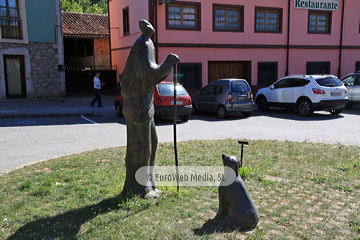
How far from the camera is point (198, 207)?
4.49m

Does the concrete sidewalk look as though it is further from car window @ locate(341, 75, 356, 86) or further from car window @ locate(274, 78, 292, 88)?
car window @ locate(341, 75, 356, 86)

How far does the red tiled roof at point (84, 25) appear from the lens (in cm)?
2544

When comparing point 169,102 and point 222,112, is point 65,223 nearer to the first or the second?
point 169,102

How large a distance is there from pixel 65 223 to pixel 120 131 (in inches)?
272

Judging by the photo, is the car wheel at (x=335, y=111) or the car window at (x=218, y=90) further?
the car wheel at (x=335, y=111)

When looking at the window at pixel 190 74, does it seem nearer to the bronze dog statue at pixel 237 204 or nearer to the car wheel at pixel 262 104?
the car wheel at pixel 262 104

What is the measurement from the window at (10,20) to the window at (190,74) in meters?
8.65

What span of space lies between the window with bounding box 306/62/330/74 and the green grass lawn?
16.5 metres

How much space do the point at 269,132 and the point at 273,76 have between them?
11.6 meters

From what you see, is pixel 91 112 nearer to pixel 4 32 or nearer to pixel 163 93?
pixel 163 93

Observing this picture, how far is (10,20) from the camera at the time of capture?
1828 cm

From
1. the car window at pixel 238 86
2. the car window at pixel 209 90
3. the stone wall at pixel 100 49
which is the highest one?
the stone wall at pixel 100 49

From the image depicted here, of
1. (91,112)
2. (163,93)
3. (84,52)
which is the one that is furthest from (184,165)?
(84,52)

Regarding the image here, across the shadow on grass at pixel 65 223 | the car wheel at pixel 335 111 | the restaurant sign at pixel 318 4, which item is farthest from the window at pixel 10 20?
the shadow on grass at pixel 65 223
